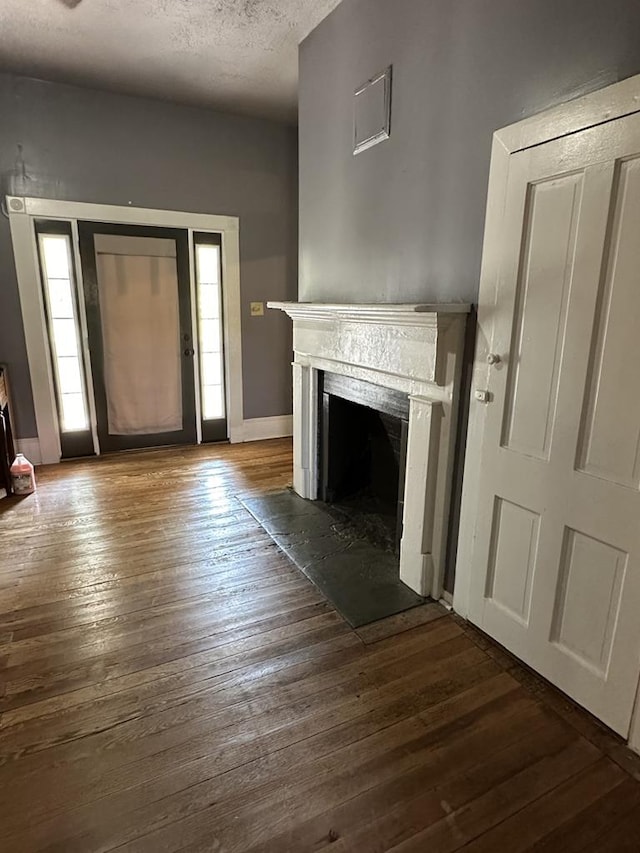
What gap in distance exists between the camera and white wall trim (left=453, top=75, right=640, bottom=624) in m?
1.36

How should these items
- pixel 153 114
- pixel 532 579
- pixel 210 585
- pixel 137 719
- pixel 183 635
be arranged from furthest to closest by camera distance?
pixel 153 114 → pixel 210 585 → pixel 183 635 → pixel 532 579 → pixel 137 719

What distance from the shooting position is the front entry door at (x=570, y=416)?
4.63 ft

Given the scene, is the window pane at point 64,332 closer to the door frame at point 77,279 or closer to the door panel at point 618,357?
the door frame at point 77,279

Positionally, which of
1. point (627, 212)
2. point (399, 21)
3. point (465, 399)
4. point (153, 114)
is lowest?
point (465, 399)

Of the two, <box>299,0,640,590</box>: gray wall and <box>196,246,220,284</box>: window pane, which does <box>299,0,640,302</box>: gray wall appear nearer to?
<box>299,0,640,590</box>: gray wall

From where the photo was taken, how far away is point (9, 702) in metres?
1.67

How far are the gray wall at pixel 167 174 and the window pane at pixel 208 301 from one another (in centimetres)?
26

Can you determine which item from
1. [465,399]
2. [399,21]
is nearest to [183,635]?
[465,399]

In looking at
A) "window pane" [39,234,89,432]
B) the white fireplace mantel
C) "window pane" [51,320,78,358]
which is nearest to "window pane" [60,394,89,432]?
"window pane" [39,234,89,432]

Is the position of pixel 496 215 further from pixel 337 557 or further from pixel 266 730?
pixel 266 730

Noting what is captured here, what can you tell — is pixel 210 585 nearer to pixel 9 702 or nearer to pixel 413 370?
pixel 9 702

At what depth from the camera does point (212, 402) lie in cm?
470

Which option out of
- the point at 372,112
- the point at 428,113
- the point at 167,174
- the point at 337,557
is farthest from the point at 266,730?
the point at 167,174

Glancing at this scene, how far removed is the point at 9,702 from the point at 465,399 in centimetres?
202
